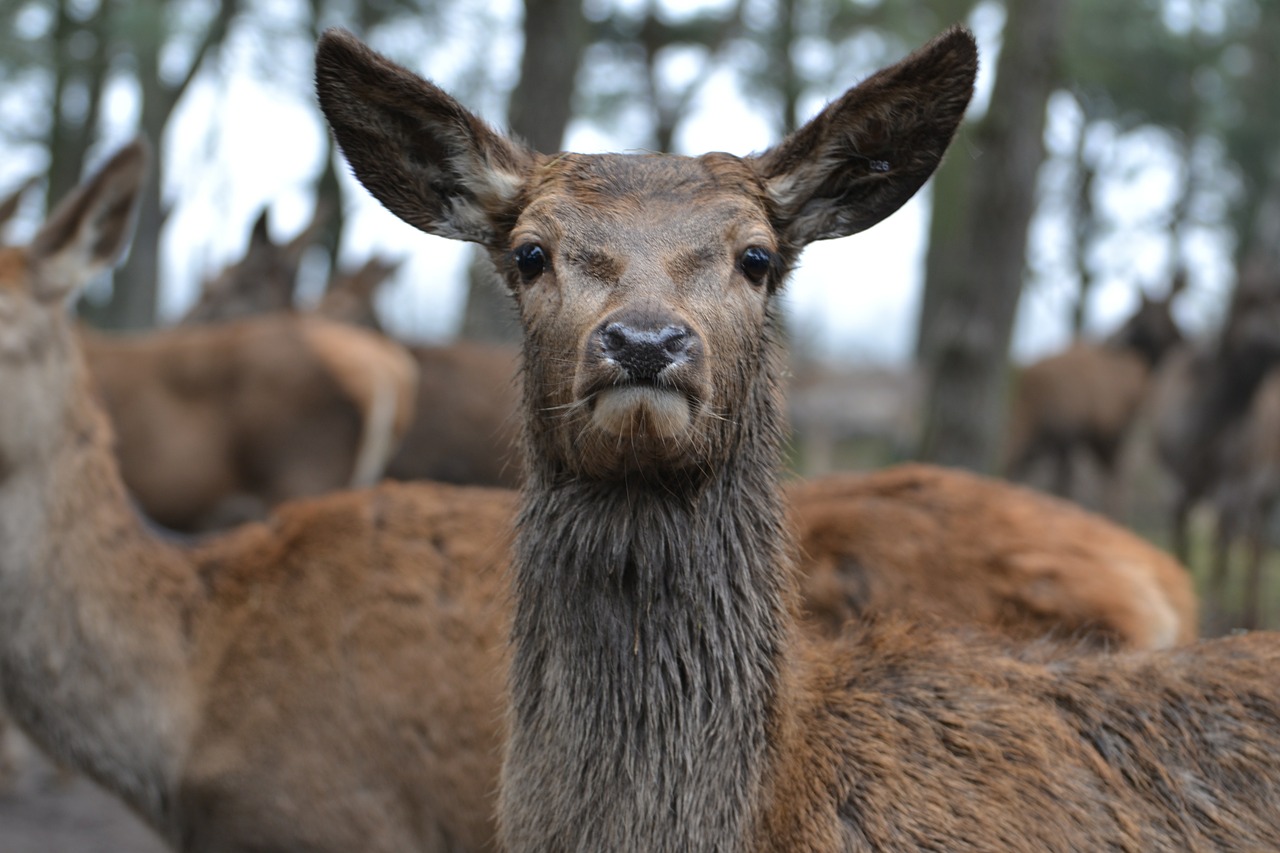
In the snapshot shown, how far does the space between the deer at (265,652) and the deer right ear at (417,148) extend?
1033 mm

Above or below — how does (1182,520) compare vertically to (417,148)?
below

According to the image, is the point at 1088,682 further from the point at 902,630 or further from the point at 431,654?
the point at 431,654

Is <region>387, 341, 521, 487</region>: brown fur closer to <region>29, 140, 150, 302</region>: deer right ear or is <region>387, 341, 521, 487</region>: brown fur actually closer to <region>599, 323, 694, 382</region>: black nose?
<region>29, 140, 150, 302</region>: deer right ear

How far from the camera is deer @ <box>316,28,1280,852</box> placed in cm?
264

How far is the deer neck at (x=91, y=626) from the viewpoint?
4.06 m

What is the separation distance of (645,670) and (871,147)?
1.38 meters

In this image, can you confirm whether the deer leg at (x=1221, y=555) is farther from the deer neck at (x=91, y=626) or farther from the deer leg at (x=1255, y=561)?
the deer neck at (x=91, y=626)

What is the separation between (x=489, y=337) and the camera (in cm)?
1207

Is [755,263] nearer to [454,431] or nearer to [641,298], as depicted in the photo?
[641,298]

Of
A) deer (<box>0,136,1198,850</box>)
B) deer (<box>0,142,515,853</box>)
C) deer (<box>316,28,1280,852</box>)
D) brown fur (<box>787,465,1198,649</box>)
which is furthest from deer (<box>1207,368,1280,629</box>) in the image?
deer (<box>316,28,1280,852</box>)

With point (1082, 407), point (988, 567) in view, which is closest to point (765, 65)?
point (1082, 407)

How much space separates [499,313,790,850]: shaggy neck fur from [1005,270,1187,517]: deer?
1233cm

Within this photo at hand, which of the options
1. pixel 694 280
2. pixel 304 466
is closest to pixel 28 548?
pixel 694 280

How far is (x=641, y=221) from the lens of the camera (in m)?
2.82
